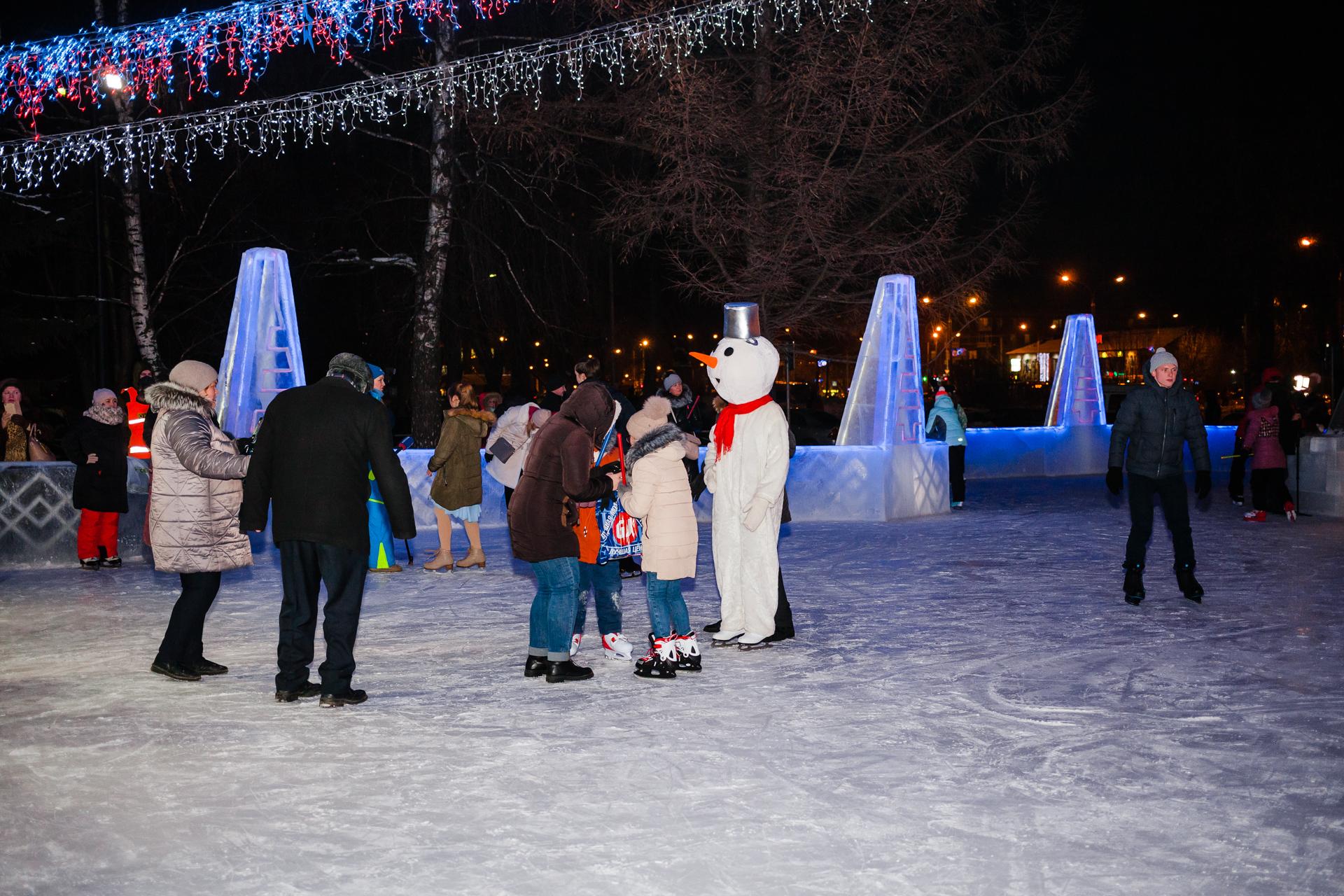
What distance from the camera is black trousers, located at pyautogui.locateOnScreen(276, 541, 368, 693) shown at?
19.4 feet

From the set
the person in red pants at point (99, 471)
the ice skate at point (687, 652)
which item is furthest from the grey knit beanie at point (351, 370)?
the person in red pants at point (99, 471)

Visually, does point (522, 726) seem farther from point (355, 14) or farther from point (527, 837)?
point (355, 14)

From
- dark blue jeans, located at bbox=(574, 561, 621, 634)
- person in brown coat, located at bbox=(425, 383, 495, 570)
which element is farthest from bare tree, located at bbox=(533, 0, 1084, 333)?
dark blue jeans, located at bbox=(574, 561, 621, 634)

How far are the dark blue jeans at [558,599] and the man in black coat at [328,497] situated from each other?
81cm

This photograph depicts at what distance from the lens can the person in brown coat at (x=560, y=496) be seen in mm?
6227

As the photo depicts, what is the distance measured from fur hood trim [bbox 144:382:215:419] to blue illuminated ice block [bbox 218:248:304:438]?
21.3 ft

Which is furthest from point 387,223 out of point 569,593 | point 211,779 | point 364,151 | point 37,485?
point 211,779

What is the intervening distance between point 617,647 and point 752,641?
2.72 ft

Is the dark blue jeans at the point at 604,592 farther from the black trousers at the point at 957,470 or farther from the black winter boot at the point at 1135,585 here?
the black trousers at the point at 957,470

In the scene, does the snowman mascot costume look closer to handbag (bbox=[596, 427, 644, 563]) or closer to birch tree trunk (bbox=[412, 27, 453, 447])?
handbag (bbox=[596, 427, 644, 563])

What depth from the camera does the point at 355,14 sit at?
10344mm

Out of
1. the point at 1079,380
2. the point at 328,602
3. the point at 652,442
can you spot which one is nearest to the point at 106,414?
the point at 328,602

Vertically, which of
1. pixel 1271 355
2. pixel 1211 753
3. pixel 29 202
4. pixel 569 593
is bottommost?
pixel 1211 753

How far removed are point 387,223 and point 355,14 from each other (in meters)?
11.3
